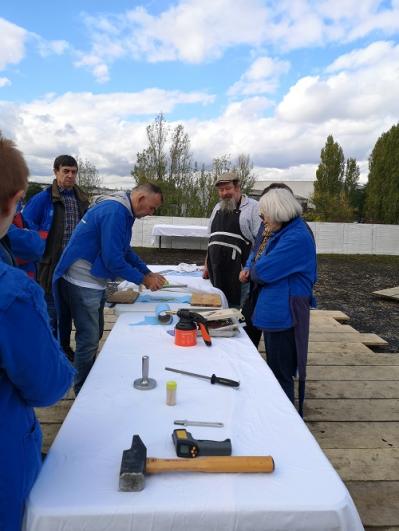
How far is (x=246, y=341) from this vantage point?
76.6 inches

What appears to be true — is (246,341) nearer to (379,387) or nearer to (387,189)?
(379,387)

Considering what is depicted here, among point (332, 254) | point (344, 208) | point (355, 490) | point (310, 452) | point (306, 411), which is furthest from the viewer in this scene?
point (344, 208)

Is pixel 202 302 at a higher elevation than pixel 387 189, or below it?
below

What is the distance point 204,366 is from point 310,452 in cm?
64

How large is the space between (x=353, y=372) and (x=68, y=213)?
2734 mm

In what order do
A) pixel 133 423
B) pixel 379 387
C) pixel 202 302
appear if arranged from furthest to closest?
pixel 379 387 → pixel 202 302 → pixel 133 423

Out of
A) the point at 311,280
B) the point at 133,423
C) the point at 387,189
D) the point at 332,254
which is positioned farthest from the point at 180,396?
the point at 387,189

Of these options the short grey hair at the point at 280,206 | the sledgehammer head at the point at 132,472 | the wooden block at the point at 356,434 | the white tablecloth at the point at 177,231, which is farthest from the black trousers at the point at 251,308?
the white tablecloth at the point at 177,231

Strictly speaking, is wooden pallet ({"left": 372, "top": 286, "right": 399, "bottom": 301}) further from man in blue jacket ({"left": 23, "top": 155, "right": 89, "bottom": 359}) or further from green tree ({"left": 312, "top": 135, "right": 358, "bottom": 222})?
green tree ({"left": 312, "top": 135, "right": 358, "bottom": 222})

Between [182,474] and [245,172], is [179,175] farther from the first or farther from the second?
[182,474]

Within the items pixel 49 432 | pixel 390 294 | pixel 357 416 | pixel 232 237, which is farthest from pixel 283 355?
pixel 390 294

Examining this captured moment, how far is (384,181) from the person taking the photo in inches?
860

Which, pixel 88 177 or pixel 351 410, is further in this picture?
pixel 88 177

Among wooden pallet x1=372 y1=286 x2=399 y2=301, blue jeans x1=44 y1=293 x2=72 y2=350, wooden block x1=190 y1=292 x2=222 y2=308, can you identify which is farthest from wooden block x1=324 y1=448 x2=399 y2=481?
wooden pallet x1=372 y1=286 x2=399 y2=301
